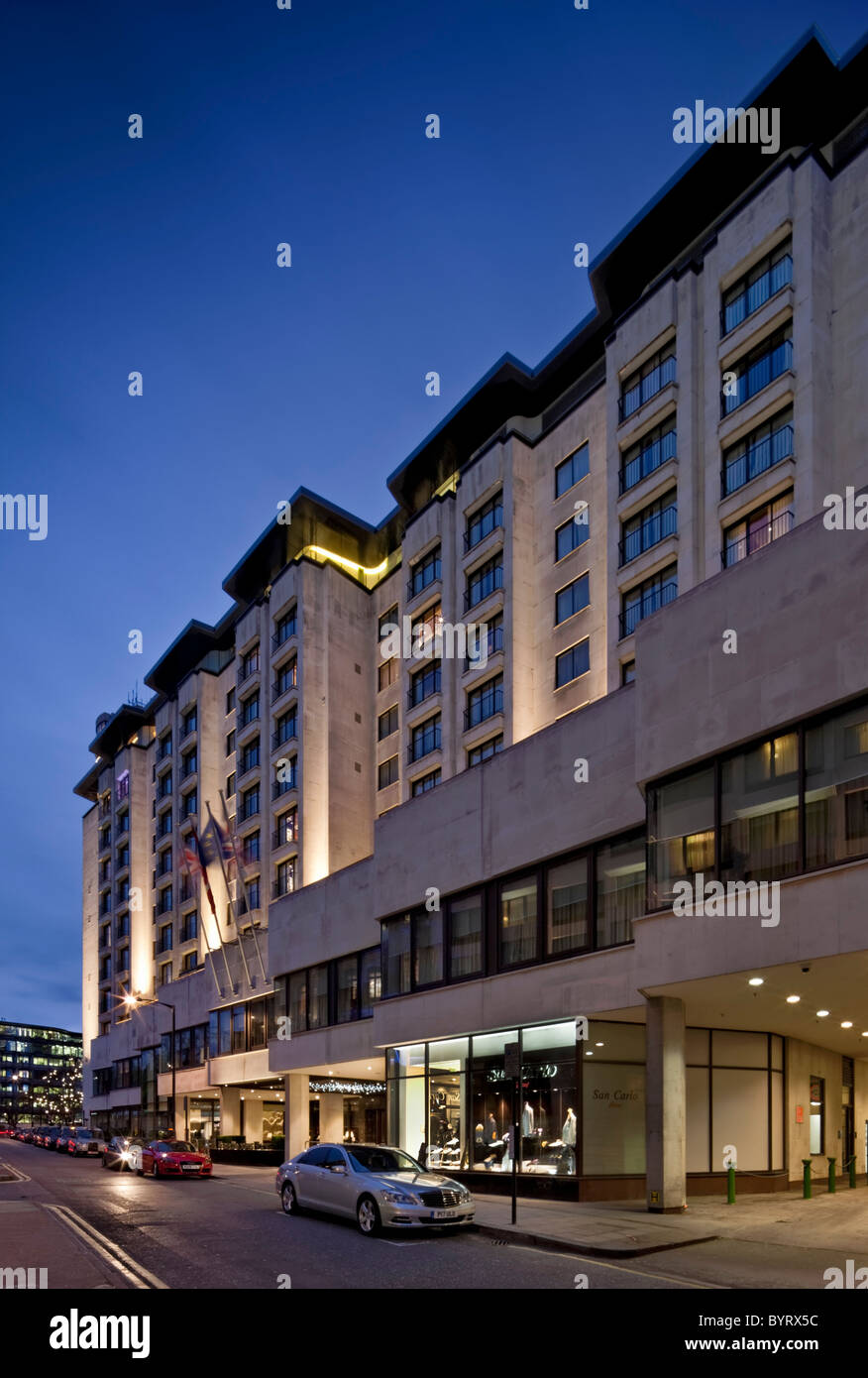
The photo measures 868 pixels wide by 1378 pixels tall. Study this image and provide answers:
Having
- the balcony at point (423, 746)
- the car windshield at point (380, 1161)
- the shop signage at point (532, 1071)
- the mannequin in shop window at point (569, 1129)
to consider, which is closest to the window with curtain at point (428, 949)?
the shop signage at point (532, 1071)

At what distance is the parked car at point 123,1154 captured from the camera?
41.6m

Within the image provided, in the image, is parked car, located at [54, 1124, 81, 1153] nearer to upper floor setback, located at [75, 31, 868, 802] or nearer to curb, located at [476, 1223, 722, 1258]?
upper floor setback, located at [75, 31, 868, 802]

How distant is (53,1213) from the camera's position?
891 inches

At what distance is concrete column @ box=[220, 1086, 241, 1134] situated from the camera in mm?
63094

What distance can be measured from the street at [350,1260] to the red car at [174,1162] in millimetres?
14733

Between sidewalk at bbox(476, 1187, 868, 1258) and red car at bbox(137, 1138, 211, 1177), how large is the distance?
15.4 meters

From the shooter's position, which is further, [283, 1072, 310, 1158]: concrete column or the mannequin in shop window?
[283, 1072, 310, 1158]: concrete column

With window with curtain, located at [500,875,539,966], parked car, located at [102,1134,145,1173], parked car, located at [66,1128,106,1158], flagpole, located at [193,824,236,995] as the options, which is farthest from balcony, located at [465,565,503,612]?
parked car, located at [66,1128,106,1158]

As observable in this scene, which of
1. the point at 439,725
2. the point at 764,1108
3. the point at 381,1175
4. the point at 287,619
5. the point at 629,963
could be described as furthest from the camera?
the point at 287,619
